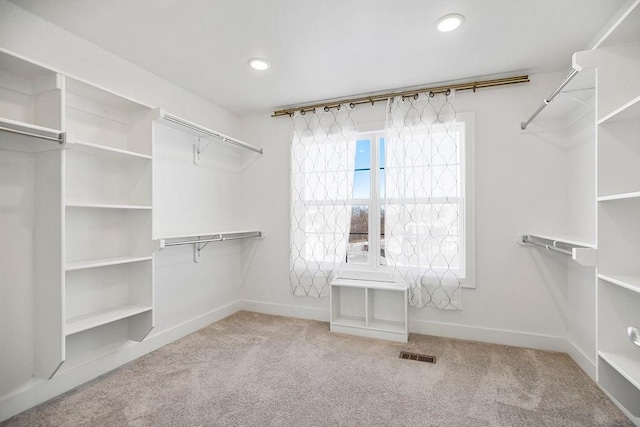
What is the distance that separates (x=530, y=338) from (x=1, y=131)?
386 cm

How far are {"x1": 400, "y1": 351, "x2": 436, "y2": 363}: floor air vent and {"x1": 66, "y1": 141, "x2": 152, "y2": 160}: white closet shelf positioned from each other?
252cm

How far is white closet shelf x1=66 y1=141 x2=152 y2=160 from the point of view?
1.84m

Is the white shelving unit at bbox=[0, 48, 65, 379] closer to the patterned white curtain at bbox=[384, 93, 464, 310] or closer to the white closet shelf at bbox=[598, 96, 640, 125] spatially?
the patterned white curtain at bbox=[384, 93, 464, 310]

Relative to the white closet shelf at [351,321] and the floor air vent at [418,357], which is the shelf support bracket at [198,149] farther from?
the floor air vent at [418,357]

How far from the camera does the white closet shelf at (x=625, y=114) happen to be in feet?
3.95

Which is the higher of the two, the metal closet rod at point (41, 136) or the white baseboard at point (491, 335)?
the metal closet rod at point (41, 136)

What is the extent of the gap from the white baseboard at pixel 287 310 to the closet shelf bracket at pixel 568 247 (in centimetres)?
204

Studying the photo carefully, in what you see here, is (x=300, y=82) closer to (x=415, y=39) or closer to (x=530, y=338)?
(x=415, y=39)

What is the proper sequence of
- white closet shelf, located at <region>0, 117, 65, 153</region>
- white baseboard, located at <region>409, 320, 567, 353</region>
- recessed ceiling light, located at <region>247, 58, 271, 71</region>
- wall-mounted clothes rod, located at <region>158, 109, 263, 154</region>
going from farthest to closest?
white baseboard, located at <region>409, 320, 567, 353</region>, recessed ceiling light, located at <region>247, 58, 271, 71</region>, wall-mounted clothes rod, located at <region>158, 109, 263, 154</region>, white closet shelf, located at <region>0, 117, 65, 153</region>

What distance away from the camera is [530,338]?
2.61 metres

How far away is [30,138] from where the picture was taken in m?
1.62

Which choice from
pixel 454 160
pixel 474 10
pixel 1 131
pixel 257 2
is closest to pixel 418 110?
pixel 454 160

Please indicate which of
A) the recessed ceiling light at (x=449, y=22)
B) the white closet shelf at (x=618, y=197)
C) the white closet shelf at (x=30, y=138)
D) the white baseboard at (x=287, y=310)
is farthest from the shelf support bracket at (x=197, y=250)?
the white closet shelf at (x=618, y=197)

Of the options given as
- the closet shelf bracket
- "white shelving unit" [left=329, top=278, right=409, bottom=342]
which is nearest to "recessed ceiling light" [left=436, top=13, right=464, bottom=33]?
the closet shelf bracket
